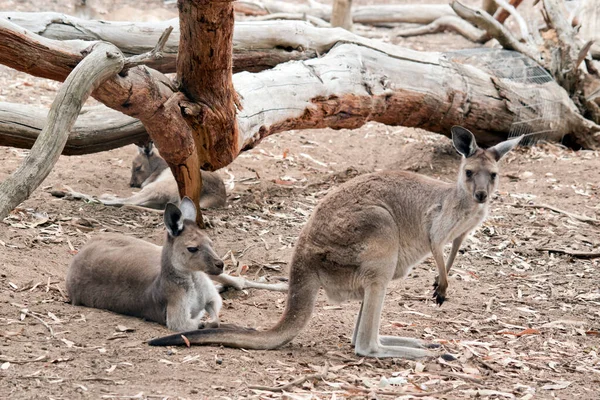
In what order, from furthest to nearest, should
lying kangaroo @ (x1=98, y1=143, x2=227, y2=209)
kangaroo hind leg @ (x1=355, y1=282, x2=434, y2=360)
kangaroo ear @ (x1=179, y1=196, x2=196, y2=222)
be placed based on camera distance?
lying kangaroo @ (x1=98, y1=143, x2=227, y2=209) < kangaroo ear @ (x1=179, y1=196, x2=196, y2=222) < kangaroo hind leg @ (x1=355, y1=282, x2=434, y2=360)

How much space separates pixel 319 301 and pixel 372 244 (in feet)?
4.43

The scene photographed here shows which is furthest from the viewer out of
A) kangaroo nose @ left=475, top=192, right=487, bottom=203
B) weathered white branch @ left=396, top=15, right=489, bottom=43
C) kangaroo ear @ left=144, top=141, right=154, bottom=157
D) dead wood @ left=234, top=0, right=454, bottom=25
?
dead wood @ left=234, top=0, right=454, bottom=25

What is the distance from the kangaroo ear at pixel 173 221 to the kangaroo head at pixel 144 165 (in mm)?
3470

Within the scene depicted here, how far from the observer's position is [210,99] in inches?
255

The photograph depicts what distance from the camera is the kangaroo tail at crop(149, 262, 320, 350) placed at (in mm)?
4844

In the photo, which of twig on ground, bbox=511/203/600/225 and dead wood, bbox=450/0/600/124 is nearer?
twig on ground, bbox=511/203/600/225

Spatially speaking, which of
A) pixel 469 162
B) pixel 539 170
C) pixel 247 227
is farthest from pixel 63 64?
pixel 539 170

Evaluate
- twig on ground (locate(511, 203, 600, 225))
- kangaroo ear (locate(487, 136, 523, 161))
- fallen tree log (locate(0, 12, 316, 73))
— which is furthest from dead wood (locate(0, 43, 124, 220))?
twig on ground (locate(511, 203, 600, 225))

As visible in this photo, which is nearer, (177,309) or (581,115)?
(177,309)

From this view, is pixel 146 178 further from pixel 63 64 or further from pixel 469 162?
pixel 469 162

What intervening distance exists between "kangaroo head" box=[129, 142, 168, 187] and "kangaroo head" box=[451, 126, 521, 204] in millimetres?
4311

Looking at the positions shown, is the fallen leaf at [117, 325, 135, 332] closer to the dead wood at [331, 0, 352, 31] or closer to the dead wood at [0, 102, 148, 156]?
the dead wood at [0, 102, 148, 156]

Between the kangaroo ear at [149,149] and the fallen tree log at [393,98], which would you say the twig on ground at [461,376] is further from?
the kangaroo ear at [149,149]

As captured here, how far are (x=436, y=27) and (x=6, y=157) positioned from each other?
9.65 metres
